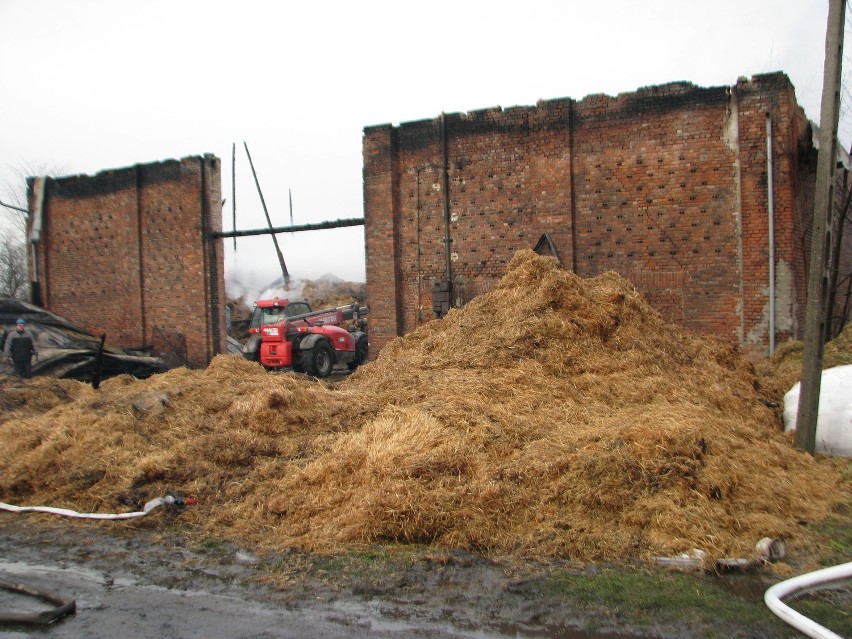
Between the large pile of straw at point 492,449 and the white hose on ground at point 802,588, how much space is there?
1.87ft

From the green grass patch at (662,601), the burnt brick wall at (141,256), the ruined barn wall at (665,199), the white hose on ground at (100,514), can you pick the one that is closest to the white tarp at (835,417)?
the green grass patch at (662,601)

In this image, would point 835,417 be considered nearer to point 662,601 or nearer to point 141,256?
point 662,601

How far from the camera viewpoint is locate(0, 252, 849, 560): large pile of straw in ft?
16.2

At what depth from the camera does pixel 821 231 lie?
21.6ft

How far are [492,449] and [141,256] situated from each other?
1479cm

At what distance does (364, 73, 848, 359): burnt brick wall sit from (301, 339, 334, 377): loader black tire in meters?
2.32

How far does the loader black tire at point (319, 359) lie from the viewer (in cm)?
1603

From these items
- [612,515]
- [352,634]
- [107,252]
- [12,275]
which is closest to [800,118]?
[612,515]

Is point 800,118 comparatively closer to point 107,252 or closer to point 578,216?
point 578,216

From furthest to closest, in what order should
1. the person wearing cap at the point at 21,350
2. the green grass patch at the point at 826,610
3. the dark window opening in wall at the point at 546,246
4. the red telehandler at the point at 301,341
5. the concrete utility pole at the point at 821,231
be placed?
1. the red telehandler at the point at 301,341
2. the person wearing cap at the point at 21,350
3. the dark window opening in wall at the point at 546,246
4. the concrete utility pole at the point at 821,231
5. the green grass patch at the point at 826,610

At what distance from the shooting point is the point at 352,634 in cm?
357

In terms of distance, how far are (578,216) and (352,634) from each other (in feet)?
34.6

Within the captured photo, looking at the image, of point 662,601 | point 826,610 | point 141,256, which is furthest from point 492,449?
point 141,256

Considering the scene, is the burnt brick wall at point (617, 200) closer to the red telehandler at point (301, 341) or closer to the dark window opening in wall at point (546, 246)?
the dark window opening in wall at point (546, 246)
